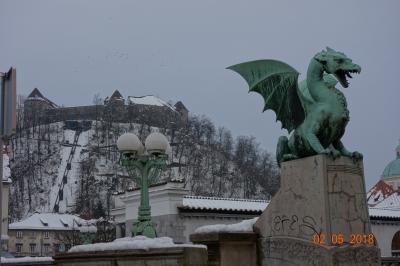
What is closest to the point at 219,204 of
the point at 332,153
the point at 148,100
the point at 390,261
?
the point at 390,261

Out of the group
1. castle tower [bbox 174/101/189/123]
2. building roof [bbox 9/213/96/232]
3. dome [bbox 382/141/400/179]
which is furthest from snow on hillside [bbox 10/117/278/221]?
dome [bbox 382/141/400/179]

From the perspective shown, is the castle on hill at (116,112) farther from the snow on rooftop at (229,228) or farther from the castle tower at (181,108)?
the snow on rooftop at (229,228)

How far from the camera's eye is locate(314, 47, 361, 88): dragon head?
8906 millimetres

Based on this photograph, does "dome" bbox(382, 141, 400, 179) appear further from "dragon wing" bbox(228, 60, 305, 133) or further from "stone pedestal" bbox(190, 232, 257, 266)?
"stone pedestal" bbox(190, 232, 257, 266)

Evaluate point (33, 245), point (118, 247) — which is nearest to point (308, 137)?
point (118, 247)

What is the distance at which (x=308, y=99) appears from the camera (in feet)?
30.0

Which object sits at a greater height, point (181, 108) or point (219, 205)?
point (181, 108)

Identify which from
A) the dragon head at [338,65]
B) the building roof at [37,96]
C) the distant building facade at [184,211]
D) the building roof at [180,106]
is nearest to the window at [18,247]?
the distant building facade at [184,211]

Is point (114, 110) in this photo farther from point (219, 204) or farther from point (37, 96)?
point (219, 204)

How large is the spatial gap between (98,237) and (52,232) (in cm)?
3741

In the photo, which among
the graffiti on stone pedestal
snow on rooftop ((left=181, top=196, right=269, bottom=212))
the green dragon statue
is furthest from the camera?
snow on rooftop ((left=181, top=196, right=269, bottom=212))

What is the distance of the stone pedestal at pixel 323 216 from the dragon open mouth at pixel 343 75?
1.32 m

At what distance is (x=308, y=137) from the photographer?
8617 millimetres

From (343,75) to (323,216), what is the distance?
7.66 ft
